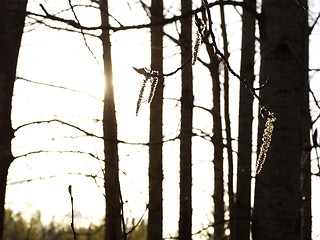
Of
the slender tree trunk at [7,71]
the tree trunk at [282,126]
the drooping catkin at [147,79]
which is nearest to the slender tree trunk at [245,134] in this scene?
the tree trunk at [282,126]

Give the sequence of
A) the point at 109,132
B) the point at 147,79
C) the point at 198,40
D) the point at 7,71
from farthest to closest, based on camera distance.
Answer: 1. the point at 109,132
2. the point at 7,71
3. the point at 198,40
4. the point at 147,79

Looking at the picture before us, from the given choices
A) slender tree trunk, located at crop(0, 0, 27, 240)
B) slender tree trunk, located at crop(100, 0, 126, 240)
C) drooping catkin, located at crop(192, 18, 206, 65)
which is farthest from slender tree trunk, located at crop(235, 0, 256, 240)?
drooping catkin, located at crop(192, 18, 206, 65)

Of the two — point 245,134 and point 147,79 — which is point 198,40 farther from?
point 245,134

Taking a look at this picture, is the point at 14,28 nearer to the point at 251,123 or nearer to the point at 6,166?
the point at 6,166

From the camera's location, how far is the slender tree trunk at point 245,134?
7262 mm

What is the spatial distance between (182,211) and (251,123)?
5.14 ft

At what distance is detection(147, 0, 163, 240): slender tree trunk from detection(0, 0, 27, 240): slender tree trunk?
3076 mm

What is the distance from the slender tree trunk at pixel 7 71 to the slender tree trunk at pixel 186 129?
143 inches

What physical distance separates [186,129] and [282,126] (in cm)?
407

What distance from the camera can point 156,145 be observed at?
700 centimetres

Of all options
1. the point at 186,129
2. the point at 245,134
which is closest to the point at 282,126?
the point at 186,129

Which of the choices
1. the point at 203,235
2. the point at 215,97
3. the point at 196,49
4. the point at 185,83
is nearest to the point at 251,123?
the point at 185,83

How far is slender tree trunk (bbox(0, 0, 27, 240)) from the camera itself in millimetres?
3779

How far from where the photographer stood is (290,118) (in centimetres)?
340
